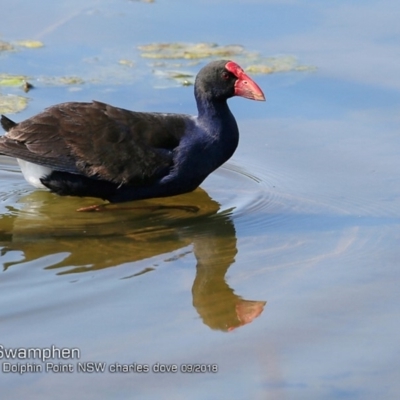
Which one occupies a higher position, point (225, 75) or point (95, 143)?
point (225, 75)

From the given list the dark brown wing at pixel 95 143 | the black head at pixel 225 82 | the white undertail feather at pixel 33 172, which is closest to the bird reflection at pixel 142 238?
the white undertail feather at pixel 33 172

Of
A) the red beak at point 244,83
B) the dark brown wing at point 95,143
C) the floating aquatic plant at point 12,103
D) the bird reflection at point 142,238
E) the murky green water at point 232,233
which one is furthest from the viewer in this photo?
the floating aquatic plant at point 12,103

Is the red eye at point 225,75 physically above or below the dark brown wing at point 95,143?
above

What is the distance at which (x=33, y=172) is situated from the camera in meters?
6.04

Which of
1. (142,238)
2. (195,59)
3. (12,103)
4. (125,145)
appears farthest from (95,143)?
(195,59)

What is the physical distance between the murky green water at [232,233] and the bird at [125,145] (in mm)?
179

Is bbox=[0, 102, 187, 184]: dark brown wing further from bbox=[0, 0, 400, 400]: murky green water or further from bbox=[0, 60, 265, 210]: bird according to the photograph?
bbox=[0, 0, 400, 400]: murky green water

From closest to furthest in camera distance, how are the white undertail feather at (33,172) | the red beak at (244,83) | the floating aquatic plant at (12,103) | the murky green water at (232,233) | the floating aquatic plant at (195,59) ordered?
the murky green water at (232,233) → the white undertail feather at (33,172) → the red beak at (244,83) → the floating aquatic plant at (12,103) → the floating aquatic plant at (195,59)

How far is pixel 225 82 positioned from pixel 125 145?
732mm

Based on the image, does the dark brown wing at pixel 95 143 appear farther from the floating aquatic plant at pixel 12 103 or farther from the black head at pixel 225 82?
the floating aquatic plant at pixel 12 103

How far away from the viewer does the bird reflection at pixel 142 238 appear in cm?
479

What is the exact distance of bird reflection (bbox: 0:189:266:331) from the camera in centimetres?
479

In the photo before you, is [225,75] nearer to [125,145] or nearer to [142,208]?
[125,145]

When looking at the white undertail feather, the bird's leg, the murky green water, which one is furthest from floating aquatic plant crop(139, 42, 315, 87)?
the white undertail feather
